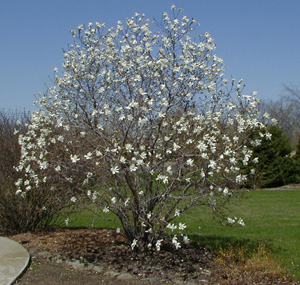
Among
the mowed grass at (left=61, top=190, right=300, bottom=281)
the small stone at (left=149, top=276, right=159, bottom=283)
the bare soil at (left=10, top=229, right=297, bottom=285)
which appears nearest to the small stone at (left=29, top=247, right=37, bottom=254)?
the bare soil at (left=10, top=229, right=297, bottom=285)

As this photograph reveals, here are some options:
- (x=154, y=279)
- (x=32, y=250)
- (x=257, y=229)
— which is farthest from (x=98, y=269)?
(x=257, y=229)

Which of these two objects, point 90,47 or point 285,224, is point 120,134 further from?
point 285,224

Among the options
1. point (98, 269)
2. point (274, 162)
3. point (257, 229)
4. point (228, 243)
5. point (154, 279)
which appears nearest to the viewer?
point (154, 279)

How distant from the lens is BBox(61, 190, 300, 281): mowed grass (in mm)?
6445

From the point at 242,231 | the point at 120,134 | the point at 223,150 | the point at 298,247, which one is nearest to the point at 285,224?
the point at 242,231

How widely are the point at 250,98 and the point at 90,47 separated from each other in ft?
8.25

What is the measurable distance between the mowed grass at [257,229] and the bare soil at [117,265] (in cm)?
45

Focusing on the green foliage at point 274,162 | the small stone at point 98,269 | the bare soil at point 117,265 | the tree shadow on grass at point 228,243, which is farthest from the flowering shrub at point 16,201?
the green foliage at point 274,162

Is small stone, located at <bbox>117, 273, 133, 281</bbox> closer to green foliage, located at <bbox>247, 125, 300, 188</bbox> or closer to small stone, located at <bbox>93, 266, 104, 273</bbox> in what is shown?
small stone, located at <bbox>93, 266, 104, 273</bbox>

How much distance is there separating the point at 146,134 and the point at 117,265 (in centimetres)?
180

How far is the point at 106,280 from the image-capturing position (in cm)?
529

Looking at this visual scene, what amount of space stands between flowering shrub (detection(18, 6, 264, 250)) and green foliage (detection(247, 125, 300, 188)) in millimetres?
13238

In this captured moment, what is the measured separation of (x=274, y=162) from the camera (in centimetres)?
1892

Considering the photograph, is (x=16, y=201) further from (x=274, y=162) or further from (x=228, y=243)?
(x=274, y=162)
